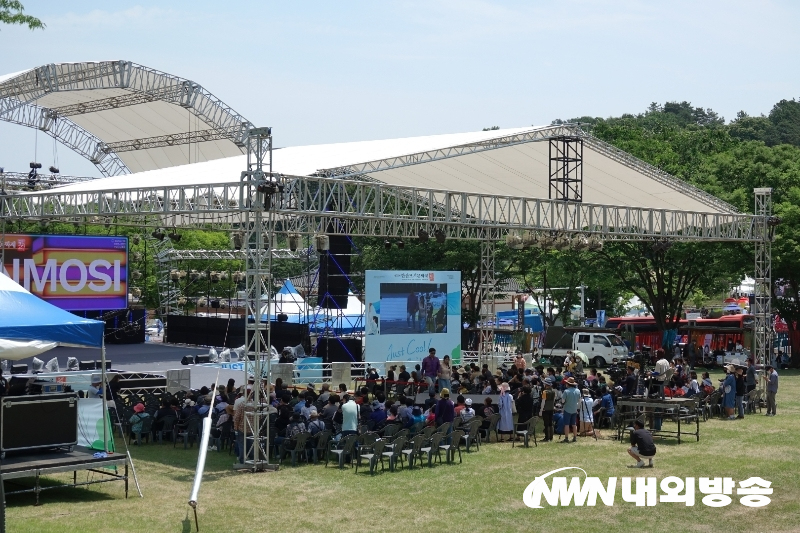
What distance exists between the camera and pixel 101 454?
511 inches

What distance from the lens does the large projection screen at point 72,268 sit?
29784 millimetres

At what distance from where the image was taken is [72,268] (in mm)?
31125

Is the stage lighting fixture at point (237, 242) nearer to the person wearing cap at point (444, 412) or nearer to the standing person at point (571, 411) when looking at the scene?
the person wearing cap at point (444, 412)

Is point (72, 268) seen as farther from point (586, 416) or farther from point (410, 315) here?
point (586, 416)

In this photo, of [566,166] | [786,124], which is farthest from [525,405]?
[786,124]

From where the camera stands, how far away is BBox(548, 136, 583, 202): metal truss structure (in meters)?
23.0

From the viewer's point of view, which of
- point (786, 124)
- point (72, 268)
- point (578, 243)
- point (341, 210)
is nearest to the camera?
point (341, 210)

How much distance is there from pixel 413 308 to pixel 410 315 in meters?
0.22

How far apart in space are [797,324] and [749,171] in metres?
6.03

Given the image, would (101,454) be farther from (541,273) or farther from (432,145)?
(541,273)

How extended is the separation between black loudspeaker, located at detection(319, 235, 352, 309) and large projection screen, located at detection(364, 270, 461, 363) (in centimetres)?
394

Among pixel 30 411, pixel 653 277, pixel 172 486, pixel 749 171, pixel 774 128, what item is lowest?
pixel 172 486

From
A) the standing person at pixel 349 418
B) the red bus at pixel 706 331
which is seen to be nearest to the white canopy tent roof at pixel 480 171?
the standing person at pixel 349 418

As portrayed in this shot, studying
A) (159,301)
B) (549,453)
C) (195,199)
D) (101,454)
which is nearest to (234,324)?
(159,301)
